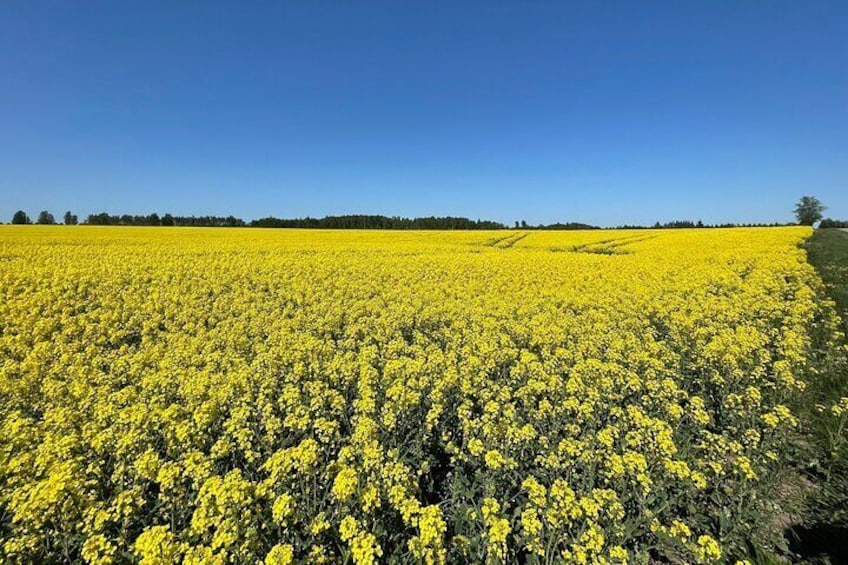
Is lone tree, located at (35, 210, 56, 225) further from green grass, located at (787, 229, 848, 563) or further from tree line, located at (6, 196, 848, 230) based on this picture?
green grass, located at (787, 229, 848, 563)

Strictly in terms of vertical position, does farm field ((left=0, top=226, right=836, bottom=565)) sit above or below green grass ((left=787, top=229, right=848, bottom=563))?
above

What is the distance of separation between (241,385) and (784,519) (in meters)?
7.08

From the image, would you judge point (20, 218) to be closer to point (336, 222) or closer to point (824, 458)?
point (336, 222)

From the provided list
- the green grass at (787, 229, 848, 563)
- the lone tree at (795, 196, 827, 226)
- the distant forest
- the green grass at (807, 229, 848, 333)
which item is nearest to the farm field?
the green grass at (787, 229, 848, 563)

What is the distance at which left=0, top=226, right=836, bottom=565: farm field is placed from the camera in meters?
3.20

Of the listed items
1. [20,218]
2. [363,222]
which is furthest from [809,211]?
[20,218]

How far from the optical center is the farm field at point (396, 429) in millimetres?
3199

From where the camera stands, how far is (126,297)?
38.8 feet

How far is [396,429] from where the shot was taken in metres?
4.97

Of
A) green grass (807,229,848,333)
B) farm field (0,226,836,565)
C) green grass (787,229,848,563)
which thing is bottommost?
green grass (787,229,848,563)

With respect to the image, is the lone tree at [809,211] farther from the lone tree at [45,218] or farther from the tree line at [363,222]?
the lone tree at [45,218]

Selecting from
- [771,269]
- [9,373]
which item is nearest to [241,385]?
[9,373]

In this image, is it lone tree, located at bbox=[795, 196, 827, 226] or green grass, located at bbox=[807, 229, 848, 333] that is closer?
green grass, located at bbox=[807, 229, 848, 333]

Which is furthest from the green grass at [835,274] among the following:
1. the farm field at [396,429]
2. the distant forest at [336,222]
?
the distant forest at [336,222]
